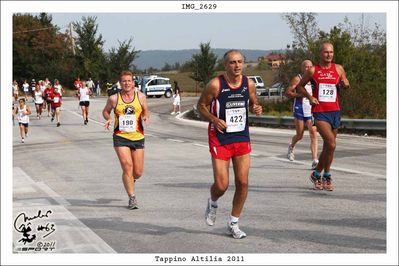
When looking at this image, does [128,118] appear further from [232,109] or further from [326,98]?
[326,98]

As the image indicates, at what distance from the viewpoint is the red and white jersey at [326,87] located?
9.37 meters

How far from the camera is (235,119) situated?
668 centimetres

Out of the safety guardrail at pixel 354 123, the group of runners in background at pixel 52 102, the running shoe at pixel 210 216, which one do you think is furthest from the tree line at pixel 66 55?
the running shoe at pixel 210 216

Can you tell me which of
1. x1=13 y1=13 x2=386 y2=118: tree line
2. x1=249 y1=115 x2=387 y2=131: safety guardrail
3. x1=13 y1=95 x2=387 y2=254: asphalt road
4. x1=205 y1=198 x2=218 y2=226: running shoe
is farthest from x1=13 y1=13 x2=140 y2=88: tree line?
x1=205 y1=198 x2=218 y2=226: running shoe

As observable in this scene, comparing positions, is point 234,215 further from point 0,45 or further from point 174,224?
point 0,45

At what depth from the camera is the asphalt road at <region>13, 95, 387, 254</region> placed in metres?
6.54

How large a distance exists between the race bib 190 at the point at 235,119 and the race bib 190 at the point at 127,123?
2378mm

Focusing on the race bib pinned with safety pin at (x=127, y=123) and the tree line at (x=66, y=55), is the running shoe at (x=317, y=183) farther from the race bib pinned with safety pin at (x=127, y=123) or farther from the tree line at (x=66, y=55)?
the tree line at (x=66, y=55)

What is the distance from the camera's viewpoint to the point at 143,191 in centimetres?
996

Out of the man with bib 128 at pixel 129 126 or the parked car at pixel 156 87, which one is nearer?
the man with bib 128 at pixel 129 126

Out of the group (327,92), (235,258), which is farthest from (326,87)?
(235,258)

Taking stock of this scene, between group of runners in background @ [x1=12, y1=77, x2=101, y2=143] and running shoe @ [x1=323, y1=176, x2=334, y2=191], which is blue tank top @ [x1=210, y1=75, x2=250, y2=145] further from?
group of runners in background @ [x1=12, y1=77, x2=101, y2=143]

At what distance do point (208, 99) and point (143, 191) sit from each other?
365 centimetres

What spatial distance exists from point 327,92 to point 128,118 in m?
2.98
